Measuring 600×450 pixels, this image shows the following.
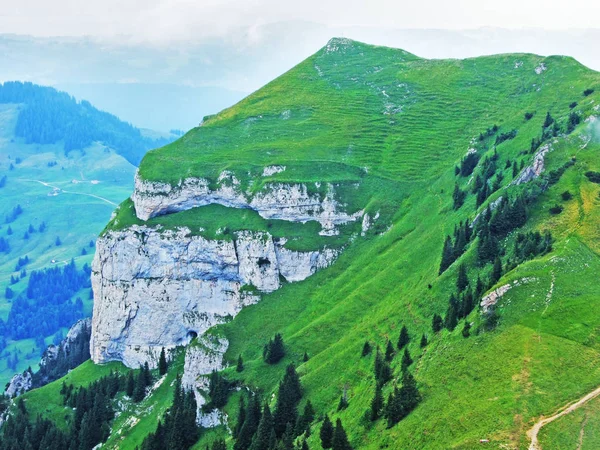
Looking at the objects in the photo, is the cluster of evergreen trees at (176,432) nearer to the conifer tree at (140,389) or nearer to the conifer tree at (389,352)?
the conifer tree at (140,389)

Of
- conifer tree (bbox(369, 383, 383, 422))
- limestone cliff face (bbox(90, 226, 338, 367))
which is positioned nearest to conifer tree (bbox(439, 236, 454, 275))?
conifer tree (bbox(369, 383, 383, 422))

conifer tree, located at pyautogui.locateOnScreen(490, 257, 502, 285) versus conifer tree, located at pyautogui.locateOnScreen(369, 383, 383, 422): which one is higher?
conifer tree, located at pyautogui.locateOnScreen(490, 257, 502, 285)

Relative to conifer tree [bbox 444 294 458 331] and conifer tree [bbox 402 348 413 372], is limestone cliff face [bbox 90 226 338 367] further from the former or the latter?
conifer tree [bbox 402 348 413 372]

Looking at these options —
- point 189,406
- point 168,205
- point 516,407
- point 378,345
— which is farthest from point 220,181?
point 516,407

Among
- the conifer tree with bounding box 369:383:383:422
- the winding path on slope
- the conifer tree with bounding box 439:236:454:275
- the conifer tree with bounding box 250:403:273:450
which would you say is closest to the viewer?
the winding path on slope

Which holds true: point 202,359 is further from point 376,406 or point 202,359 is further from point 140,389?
point 376,406
